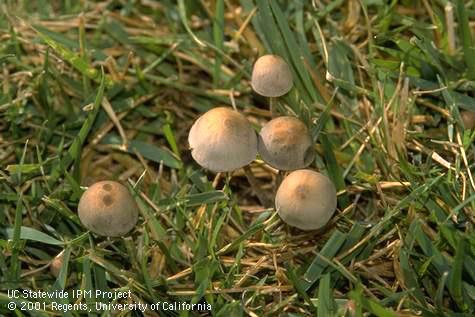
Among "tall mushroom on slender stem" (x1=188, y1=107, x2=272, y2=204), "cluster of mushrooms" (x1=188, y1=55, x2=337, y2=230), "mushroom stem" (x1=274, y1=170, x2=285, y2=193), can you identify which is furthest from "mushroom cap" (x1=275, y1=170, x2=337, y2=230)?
"mushroom stem" (x1=274, y1=170, x2=285, y2=193)

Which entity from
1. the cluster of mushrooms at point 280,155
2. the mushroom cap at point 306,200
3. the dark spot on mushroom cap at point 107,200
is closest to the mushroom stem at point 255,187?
the cluster of mushrooms at point 280,155

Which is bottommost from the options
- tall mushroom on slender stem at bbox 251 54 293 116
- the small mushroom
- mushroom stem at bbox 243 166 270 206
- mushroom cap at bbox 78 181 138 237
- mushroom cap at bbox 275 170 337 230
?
mushroom stem at bbox 243 166 270 206

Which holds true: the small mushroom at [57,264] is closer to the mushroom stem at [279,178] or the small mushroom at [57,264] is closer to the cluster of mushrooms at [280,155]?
the cluster of mushrooms at [280,155]

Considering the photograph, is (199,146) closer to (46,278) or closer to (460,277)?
(46,278)

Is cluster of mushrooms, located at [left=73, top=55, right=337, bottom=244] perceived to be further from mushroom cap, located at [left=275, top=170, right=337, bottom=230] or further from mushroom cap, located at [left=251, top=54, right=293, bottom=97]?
mushroom cap, located at [left=251, top=54, right=293, bottom=97]

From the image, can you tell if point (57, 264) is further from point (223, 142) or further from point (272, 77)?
point (272, 77)
